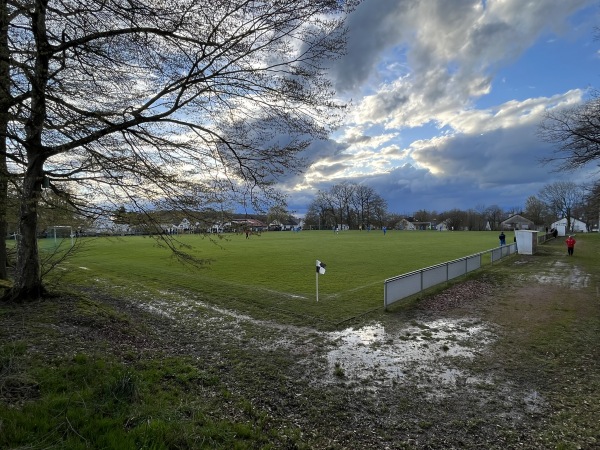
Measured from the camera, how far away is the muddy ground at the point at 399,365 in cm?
444

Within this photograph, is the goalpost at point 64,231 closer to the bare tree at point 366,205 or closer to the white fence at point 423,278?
the white fence at point 423,278

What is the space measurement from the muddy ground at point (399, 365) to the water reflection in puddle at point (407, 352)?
0.03 m

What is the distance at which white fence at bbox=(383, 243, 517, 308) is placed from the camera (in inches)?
443

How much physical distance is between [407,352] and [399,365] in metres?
0.86

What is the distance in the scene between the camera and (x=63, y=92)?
626 cm

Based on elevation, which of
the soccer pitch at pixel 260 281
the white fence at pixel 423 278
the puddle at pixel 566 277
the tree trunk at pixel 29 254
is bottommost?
the puddle at pixel 566 277

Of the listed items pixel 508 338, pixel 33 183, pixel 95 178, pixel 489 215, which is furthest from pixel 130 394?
pixel 489 215

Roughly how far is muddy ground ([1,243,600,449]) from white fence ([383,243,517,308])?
0.56 m

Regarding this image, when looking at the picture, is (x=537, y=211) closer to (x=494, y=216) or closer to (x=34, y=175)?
Answer: (x=494, y=216)

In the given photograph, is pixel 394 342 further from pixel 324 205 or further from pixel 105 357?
pixel 324 205

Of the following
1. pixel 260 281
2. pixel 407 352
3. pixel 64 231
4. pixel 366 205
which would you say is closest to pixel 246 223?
pixel 407 352

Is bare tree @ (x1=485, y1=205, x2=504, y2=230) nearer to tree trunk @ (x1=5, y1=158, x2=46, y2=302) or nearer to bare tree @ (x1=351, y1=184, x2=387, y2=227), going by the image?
bare tree @ (x1=351, y1=184, x2=387, y2=227)

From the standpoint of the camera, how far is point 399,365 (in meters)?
6.67

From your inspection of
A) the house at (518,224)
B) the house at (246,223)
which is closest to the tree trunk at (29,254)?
the house at (246,223)
